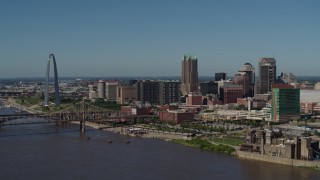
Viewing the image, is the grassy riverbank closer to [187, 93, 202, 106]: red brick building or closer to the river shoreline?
the river shoreline

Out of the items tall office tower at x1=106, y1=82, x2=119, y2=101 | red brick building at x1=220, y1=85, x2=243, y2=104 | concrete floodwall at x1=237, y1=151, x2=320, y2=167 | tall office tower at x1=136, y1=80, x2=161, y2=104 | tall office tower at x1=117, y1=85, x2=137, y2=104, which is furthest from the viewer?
tall office tower at x1=106, y1=82, x2=119, y2=101

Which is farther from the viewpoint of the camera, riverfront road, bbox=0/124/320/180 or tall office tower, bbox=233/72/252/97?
tall office tower, bbox=233/72/252/97

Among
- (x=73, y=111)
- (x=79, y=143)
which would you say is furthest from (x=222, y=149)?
(x=73, y=111)

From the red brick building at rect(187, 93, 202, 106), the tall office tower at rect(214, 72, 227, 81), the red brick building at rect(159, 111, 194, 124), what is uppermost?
the tall office tower at rect(214, 72, 227, 81)

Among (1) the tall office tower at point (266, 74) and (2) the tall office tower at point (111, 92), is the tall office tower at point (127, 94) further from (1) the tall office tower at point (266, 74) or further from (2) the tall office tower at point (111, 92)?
(1) the tall office tower at point (266, 74)

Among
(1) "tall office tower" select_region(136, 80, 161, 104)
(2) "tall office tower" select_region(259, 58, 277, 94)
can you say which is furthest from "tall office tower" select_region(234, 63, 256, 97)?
(1) "tall office tower" select_region(136, 80, 161, 104)

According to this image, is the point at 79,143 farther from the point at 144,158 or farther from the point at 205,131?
the point at 205,131
